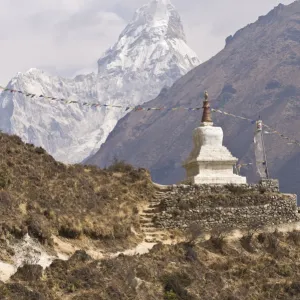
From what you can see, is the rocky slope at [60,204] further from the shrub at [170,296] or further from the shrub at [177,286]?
the shrub at [170,296]

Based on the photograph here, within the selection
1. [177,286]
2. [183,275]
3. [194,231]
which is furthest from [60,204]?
[177,286]

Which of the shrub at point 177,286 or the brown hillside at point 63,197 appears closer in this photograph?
the shrub at point 177,286

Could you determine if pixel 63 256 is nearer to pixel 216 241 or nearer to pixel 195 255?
pixel 195 255

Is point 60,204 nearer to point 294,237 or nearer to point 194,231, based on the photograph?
point 194,231

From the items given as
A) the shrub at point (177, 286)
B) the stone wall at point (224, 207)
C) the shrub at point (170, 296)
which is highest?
the stone wall at point (224, 207)

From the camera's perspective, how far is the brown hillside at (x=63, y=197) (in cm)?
2625

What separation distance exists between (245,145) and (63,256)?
166628 mm

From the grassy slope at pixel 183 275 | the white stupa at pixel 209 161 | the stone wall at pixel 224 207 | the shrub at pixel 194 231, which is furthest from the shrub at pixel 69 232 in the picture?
the white stupa at pixel 209 161

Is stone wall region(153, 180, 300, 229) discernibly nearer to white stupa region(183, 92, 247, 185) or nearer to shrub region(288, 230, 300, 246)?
shrub region(288, 230, 300, 246)

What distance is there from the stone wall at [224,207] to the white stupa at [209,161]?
74.2 inches

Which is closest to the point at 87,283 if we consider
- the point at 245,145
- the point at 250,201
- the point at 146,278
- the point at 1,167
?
the point at 146,278

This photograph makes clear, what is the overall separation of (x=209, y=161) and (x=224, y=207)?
5.76 metres

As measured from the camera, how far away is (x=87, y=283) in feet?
72.9

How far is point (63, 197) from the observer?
30.0m
